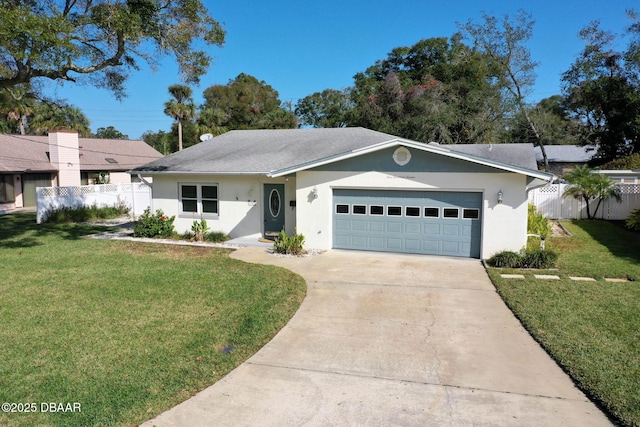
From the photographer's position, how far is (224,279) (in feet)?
33.5

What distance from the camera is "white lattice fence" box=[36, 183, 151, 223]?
2115cm

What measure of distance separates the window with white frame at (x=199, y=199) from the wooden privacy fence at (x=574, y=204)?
48.0 feet

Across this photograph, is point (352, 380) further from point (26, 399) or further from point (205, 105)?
point (205, 105)

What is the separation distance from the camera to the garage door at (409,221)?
12.4 metres

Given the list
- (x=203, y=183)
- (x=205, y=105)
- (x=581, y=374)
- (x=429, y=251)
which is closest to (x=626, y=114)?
(x=429, y=251)

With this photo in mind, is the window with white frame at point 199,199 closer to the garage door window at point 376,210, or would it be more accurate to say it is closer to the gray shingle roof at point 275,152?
the gray shingle roof at point 275,152

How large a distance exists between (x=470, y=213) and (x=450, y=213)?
552 millimetres

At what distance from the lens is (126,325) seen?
7.23 meters

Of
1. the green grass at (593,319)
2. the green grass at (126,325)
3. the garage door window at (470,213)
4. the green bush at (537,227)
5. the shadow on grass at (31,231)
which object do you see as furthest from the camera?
the shadow on grass at (31,231)

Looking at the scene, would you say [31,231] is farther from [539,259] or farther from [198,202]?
[539,259]

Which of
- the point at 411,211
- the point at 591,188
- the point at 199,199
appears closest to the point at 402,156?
the point at 411,211

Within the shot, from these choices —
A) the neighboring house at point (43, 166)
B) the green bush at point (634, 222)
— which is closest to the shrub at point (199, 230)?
the neighboring house at point (43, 166)

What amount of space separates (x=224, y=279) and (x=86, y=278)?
3.34m

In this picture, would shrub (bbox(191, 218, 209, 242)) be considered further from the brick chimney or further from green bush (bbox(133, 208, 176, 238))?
the brick chimney
